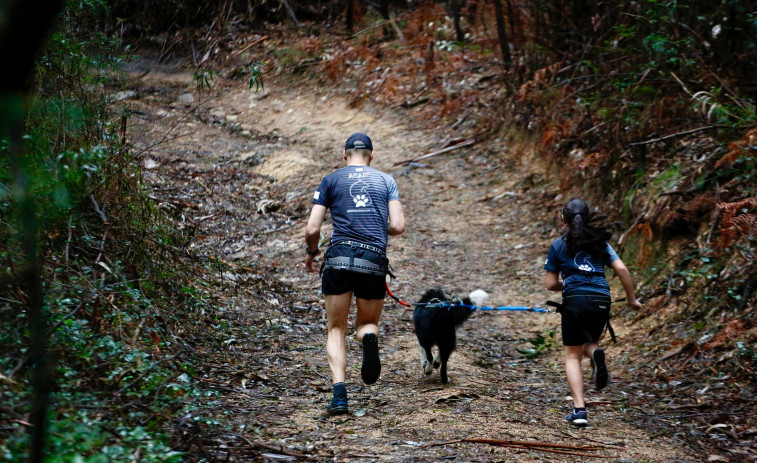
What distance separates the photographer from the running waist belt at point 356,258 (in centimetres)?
455

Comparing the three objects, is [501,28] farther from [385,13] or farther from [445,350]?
[445,350]

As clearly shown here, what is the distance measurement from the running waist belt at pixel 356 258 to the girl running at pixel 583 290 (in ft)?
5.06

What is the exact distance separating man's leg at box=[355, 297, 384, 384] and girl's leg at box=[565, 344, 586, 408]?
154cm

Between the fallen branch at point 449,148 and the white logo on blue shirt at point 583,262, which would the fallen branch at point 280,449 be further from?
the fallen branch at point 449,148

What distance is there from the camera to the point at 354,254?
4.57m

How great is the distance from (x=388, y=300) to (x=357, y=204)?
13.7 ft

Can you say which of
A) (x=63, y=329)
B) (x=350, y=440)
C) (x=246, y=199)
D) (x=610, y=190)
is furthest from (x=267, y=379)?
(x=246, y=199)

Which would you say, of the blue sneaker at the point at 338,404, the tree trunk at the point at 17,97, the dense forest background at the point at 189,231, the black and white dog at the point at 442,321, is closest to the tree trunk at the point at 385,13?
the dense forest background at the point at 189,231

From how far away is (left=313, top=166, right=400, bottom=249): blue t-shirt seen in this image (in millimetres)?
4668

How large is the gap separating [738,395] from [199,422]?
4.20 m

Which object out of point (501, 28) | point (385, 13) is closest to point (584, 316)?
point (501, 28)

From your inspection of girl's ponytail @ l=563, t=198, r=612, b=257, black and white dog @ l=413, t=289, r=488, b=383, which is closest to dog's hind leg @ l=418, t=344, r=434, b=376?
black and white dog @ l=413, t=289, r=488, b=383

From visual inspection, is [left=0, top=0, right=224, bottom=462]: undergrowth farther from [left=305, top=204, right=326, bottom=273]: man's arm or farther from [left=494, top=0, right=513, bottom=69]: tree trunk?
[left=494, top=0, right=513, bottom=69]: tree trunk

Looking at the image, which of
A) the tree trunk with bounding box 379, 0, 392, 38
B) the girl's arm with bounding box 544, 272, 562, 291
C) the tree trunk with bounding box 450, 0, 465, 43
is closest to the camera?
the girl's arm with bounding box 544, 272, 562, 291
